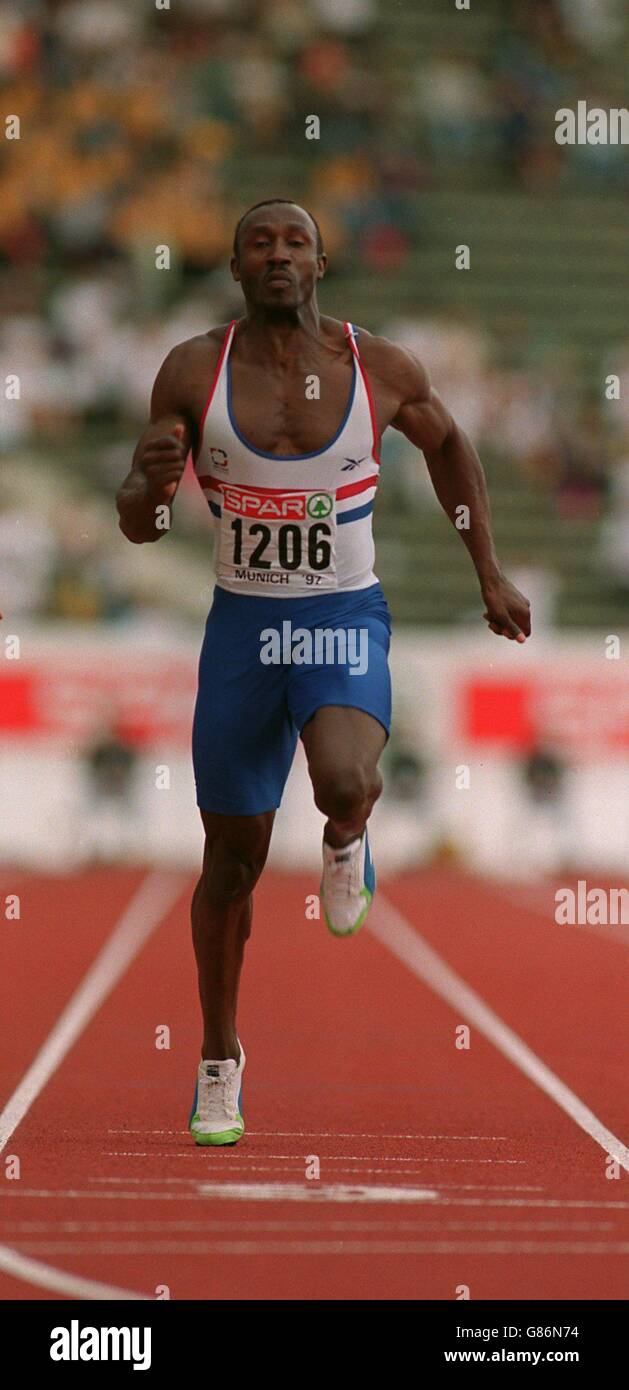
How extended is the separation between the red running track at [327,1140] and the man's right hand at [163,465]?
1637 mm

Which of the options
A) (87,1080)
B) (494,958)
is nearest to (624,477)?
(494,958)

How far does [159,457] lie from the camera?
5.16 m

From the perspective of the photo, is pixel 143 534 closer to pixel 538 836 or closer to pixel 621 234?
pixel 538 836

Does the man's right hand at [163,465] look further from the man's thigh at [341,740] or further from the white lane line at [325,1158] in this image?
the white lane line at [325,1158]

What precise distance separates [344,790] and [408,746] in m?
10.8

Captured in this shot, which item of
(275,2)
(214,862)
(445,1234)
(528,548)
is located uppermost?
(275,2)

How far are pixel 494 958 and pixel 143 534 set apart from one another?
564cm

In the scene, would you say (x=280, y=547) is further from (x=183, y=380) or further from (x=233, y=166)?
(x=233, y=166)

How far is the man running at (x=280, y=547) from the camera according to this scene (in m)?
5.40

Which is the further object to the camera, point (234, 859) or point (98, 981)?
point (98, 981)

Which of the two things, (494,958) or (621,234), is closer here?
(494,958)

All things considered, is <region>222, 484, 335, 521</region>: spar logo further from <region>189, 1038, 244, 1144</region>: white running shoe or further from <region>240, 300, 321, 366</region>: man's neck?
<region>189, 1038, 244, 1144</region>: white running shoe

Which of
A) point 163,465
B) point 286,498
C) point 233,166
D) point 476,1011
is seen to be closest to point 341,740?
point 286,498

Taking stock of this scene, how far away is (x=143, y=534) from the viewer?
18.0ft
